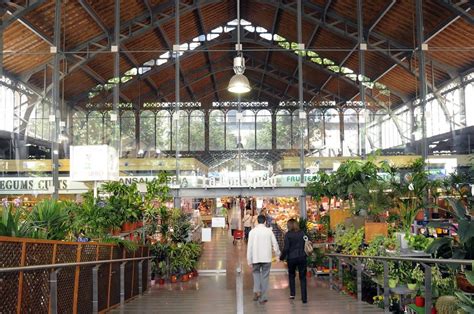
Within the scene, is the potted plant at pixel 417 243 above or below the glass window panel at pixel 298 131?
Result: below

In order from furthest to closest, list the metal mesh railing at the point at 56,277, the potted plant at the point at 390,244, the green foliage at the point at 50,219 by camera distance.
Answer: the potted plant at the point at 390,244, the green foliage at the point at 50,219, the metal mesh railing at the point at 56,277

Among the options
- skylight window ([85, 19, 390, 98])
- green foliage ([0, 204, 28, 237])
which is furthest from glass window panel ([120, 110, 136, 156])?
green foliage ([0, 204, 28, 237])

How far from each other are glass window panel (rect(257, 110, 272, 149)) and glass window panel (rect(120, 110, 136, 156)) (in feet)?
10.2

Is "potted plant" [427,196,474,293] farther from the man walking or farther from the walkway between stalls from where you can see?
the man walking

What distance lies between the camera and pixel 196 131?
13852mm

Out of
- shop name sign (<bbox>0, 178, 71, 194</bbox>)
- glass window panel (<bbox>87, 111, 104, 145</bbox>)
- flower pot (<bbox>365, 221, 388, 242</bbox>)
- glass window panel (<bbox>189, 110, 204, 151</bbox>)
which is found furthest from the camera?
glass window panel (<bbox>189, 110, 204, 151</bbox>)

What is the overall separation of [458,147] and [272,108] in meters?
4.60

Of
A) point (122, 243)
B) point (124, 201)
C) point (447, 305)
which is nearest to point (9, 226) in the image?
point (122, 243)

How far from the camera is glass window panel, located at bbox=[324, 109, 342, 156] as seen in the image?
525 inches

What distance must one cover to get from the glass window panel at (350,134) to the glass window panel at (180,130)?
3.85 m

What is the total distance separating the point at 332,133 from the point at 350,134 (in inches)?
17.8

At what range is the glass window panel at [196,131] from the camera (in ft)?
43.4

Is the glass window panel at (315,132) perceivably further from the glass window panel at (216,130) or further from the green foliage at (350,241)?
the green foliage at (350,241)

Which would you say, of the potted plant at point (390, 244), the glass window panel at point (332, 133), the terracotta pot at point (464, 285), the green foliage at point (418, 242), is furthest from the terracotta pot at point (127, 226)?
the terracotta pot at point (464, 285)
